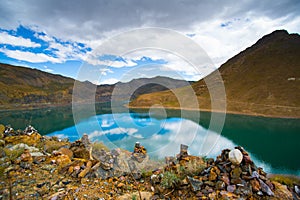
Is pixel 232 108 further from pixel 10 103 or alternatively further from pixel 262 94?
pixel 10 103

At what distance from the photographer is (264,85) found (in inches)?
2815

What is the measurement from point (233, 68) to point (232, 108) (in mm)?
61435

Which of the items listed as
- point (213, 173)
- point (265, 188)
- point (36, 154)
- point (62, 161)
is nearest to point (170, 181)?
point (213, 173)

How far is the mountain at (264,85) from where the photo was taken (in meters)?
54.1

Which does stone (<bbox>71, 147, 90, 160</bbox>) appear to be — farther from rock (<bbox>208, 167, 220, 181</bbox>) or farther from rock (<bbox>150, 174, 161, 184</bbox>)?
rock (<bbox>208, 167, 220, 181</bbox>)

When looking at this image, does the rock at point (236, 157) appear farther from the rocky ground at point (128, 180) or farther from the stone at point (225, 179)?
the stone at point (225, 179)

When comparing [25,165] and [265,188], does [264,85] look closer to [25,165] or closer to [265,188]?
[265,188]

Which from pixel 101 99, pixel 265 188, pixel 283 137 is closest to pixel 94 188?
pixel 265 188

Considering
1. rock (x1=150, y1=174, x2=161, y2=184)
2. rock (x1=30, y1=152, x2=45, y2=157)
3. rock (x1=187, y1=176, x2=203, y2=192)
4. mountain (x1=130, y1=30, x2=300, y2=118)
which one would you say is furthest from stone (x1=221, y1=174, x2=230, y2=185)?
mountain (x1=130, y1=30, x2=300, y2=118)

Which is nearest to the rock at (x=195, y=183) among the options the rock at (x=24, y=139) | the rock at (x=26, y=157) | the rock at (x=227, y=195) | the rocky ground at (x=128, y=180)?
the rocky ground at (x=128, y=180)

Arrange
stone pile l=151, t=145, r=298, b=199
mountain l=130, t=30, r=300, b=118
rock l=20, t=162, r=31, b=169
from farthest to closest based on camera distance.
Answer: mountain l=130, t=30, r=300, b=118, rock l=20, t=162, r=31, b=169, stone pile l=151, t=145, r=298, b=199

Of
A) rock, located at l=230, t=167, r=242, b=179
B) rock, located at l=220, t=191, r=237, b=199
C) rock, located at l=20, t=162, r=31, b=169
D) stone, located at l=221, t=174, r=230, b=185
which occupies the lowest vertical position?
rock, located at l=20, t=162, r=31, b=169

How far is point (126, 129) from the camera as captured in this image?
2131 centimetres

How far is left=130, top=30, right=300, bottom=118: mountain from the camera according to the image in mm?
54062
